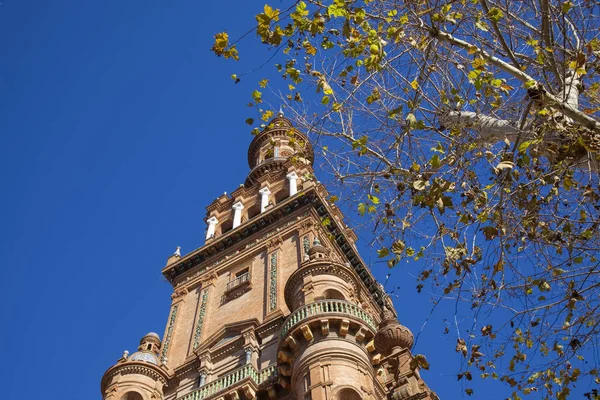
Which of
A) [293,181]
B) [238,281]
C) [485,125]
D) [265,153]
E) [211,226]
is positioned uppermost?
[265,153]

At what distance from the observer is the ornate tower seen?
898 inches

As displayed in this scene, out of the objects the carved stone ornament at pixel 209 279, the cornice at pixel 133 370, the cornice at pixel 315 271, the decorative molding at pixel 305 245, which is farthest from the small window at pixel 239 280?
the cornice at pixel 133 370

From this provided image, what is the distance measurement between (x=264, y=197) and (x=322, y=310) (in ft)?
57.8

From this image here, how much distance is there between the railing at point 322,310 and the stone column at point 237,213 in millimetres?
15130

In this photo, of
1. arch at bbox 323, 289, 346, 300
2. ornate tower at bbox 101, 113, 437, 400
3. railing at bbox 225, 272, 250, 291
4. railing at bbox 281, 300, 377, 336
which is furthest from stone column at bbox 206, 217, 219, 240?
railing at bbox 281, 300, 377, 336

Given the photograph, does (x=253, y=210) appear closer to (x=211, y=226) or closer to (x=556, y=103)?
(x=211, y=226)

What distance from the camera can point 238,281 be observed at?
3403 cm

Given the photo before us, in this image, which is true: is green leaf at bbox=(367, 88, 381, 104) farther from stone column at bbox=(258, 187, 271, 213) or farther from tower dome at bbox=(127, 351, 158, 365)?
stone column at bbox=(258, 187, 271, 213)

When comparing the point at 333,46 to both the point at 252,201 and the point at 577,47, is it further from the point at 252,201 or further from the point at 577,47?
the point at 252,201

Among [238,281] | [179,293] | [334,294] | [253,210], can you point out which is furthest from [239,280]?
[253,210]

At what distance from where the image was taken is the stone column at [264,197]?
133ft

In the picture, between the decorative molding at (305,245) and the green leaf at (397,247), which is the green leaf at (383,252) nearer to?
the green leaf at (397,247)

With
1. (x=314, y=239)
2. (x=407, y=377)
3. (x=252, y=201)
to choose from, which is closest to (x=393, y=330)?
(x=407, y=377)

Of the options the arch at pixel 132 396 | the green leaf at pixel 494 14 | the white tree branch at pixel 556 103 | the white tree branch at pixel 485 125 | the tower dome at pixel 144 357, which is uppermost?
the tower dome at pixel 144 357
